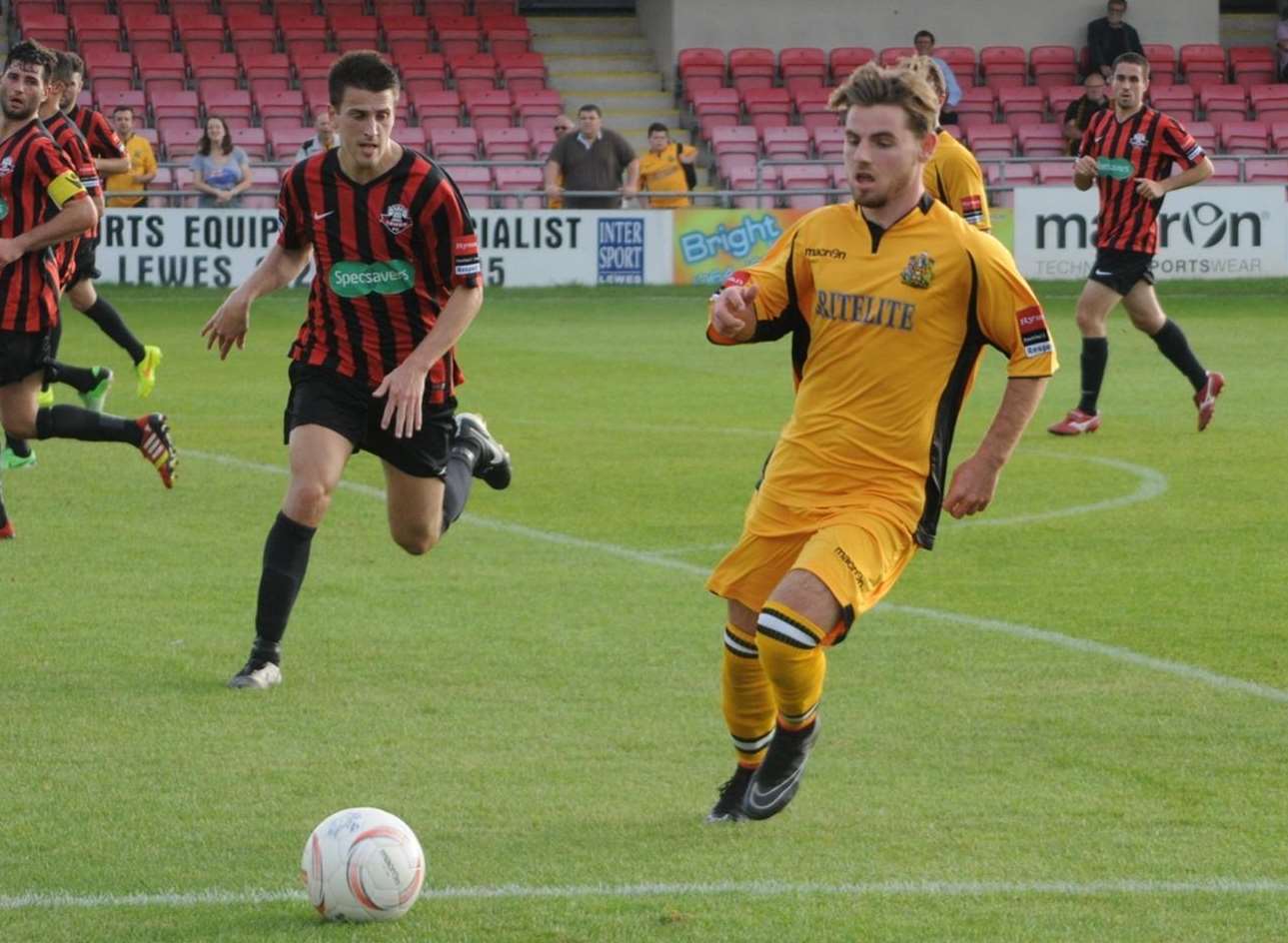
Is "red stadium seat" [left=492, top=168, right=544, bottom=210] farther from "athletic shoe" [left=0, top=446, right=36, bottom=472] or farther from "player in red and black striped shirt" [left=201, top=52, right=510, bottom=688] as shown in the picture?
"player in red and black striped shirt" [left=201, top=52, right=510, bottom=688]

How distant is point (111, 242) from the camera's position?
75.4 ft

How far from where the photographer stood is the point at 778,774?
507cm

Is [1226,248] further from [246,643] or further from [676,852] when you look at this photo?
[676,852]

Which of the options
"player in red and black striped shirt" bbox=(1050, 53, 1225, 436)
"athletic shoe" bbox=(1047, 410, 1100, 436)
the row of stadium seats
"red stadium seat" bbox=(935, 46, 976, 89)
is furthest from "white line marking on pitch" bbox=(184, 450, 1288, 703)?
"red stadium seat" bbox=(935, 46, 976, 89)

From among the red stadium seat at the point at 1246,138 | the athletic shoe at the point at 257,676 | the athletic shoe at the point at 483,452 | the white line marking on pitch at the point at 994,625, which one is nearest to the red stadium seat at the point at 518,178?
the red stadium seat at the point at 1246,138

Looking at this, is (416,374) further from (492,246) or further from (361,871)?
(492,246)

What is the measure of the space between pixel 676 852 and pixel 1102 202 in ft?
29.5

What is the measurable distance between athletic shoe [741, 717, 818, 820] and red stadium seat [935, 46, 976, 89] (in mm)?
26235

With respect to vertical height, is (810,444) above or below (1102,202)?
above

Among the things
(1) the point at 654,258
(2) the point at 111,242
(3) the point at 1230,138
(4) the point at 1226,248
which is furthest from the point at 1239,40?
(2) the point at 111,242

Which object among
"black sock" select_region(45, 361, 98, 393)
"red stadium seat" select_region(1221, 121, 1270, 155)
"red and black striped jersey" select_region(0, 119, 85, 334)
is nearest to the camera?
"red and black striped jersey" select_region(0, 119, 85, 334)

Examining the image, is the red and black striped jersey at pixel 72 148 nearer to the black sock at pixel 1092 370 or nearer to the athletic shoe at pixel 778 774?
the black sock at pixel 1092 370

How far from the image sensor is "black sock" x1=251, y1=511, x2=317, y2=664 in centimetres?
667

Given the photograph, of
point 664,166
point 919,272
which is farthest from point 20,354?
point 664,166
